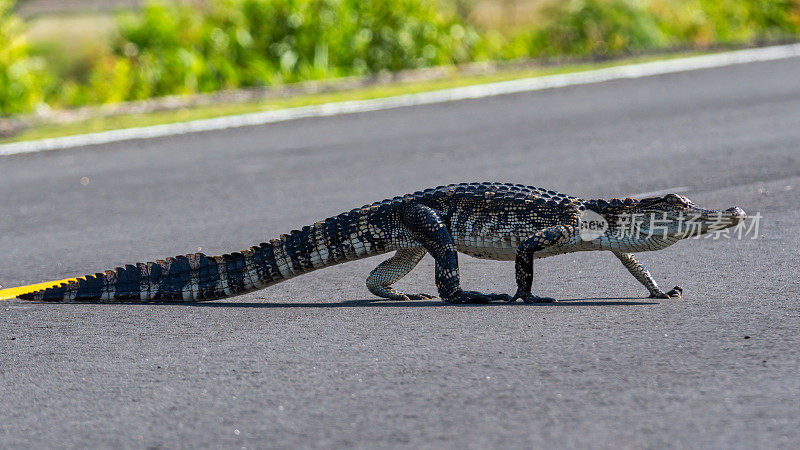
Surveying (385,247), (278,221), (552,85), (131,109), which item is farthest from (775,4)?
(385,247)

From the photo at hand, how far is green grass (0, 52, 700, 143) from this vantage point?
16.6m

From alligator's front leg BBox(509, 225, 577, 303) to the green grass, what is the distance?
35.1ft

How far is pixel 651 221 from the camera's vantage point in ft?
22.3

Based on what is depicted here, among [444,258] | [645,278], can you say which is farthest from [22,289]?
[645,278]

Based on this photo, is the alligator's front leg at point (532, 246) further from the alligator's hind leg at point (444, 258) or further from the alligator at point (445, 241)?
the alligator's hind leg at point (444, 258)

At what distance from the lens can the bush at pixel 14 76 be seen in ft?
58.9

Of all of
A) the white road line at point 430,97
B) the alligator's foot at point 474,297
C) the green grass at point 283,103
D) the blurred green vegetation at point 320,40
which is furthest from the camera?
the blurred green vegetation at point 320,40

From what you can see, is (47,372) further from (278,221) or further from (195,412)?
(278,221)

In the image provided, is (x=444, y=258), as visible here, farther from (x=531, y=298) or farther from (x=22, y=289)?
(x=22, y=289)

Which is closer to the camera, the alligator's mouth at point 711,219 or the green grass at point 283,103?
the alligator's mouth at point 711,219

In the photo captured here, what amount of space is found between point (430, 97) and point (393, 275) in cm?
1101

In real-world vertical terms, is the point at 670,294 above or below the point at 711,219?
below

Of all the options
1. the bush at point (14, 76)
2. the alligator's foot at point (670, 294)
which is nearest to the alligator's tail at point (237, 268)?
the alligator's foot at point (670, 294)

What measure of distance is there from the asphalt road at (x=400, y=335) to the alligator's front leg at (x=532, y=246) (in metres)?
0.14
